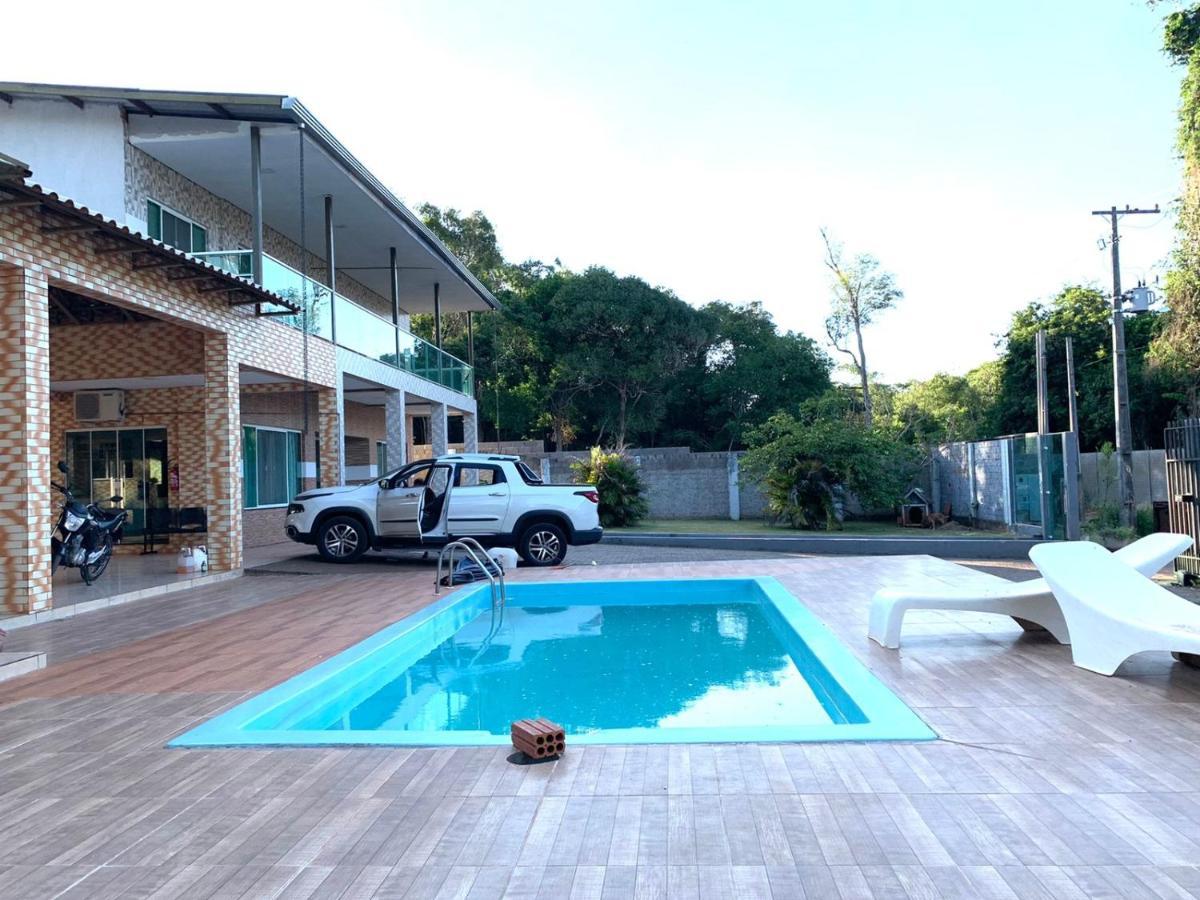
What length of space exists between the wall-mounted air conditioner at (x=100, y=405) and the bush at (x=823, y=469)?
1368cm

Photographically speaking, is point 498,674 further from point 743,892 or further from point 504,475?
point 504,475

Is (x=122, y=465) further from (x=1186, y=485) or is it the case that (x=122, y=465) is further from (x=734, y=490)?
(x=1186, y=485)

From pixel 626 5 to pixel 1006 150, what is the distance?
8192 mm

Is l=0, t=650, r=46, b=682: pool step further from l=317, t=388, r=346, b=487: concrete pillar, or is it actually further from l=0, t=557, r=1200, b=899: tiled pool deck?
l=317, t=388, r=346, b=487: concrete pillar

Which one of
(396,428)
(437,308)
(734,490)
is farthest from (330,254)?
(734,490)

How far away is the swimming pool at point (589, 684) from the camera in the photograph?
461 centimetres

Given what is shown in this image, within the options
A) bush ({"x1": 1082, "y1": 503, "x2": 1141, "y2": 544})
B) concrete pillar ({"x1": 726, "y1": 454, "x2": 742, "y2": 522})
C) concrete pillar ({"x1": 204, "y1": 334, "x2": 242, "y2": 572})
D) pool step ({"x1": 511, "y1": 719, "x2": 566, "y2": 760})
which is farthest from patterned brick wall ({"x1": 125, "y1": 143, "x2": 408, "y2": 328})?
bush ({"x1": 1082, "y1": 503, "x2": 1141, "y2": 544})

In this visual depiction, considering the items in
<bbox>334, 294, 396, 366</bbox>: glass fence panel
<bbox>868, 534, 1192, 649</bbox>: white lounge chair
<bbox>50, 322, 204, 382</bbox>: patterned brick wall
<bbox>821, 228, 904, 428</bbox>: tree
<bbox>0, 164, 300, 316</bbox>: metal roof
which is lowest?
<bbox>868, 534, 1192, 649</bbox>: white lounge chair

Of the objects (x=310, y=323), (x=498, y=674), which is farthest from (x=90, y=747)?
(x=310, y=323)

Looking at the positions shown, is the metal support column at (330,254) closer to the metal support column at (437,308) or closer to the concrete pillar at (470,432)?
the metal support column at (437,308)

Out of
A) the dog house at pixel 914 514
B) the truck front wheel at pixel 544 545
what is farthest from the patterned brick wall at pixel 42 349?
the dog house at pixel 914 514

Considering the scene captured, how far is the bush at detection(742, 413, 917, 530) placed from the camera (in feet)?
69.0

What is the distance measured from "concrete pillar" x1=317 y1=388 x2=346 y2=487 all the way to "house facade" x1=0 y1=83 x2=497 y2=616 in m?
0.03

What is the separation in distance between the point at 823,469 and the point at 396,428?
967 centimetres
